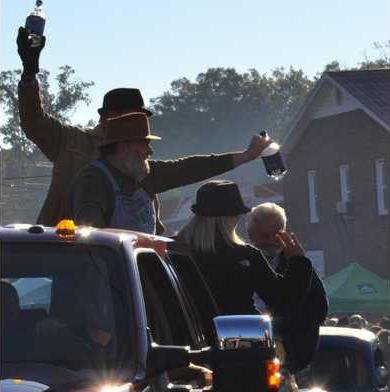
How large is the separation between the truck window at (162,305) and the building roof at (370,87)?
37249 millimetres

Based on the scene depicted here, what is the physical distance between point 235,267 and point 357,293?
29.2m

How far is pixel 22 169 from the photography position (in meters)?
114

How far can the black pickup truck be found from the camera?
4.57 metres

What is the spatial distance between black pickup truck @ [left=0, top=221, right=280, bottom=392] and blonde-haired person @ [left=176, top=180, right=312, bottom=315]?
46.8 inches

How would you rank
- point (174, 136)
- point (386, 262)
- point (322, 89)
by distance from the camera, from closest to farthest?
point (386, 262) < point (322, 89) < point (174, 136)

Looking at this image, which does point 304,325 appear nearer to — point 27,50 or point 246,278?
point 246,278

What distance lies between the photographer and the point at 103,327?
189 inches

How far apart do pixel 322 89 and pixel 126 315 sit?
4159cm

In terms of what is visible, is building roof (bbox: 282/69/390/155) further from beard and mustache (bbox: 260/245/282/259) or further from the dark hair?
the dark hair

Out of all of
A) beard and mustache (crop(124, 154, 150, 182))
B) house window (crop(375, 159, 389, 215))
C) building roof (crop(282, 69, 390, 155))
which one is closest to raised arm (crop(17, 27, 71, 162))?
beard and mustache (crop(124, 154, 150, 182))

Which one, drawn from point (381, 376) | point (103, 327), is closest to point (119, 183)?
point (103, 327)

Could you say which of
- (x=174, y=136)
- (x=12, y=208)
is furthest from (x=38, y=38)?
(x=174, y=136)

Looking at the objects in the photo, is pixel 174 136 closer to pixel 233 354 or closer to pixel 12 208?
pixel 12 208

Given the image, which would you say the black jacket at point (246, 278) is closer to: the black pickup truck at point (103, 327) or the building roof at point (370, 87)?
the black pickup truck at point (103, 327)
